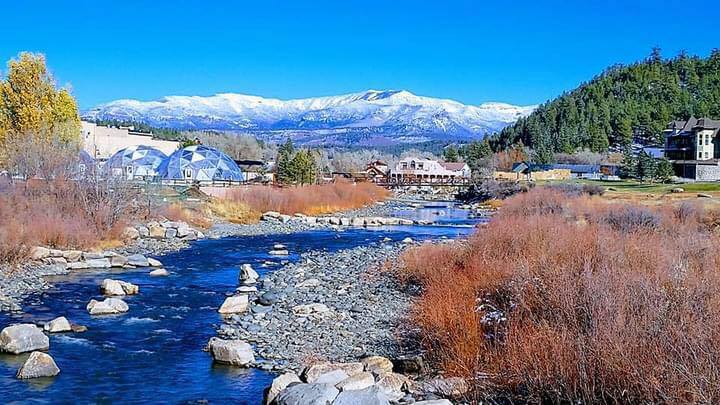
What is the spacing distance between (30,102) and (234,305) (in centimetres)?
3398

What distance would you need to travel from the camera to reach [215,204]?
171ft

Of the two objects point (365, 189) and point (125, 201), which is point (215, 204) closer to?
point (125, 201)

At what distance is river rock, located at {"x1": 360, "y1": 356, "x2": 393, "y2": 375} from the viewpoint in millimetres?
12602

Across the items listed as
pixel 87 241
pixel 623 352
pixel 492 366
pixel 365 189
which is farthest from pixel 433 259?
pixel 365 189

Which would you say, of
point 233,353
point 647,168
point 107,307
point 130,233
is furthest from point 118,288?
point 647,168

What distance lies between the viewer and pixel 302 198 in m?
58.9

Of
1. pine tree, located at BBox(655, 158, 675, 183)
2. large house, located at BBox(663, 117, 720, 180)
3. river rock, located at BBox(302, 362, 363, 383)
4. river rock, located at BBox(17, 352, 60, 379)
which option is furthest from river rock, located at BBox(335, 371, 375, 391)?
large house, located at BBox(663, 117, 720, 180)

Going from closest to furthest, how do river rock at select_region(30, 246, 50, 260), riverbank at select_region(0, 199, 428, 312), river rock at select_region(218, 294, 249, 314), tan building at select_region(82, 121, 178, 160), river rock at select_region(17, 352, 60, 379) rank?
river rock at select_region(17, 352, 60, 379) → river rock at select_region(218, 294, 249, 314) → riverbank at select_region(0, 199, 428, 312) → river rock at select_region(30, 246, 50, 260) → tan building at select_region(82, 121, 178, 160)

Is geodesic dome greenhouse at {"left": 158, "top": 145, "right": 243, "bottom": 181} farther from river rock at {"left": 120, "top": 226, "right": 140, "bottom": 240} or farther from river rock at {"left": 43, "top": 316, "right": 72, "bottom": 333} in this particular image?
river rock at {"left": 43, "top": 316, "right": 72, "bottom": 333}

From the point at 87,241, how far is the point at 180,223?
10164 mm

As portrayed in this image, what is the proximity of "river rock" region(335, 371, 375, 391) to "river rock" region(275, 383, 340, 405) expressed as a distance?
0.38 metres

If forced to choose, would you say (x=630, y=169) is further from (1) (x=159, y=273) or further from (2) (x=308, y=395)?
(2) (x=308, y=395)

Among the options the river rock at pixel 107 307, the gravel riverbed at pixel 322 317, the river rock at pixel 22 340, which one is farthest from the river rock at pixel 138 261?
the river rock at pixel 22 340

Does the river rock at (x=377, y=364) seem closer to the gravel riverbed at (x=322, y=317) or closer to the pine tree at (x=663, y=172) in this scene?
the gravel riverbed at (x=322, y=317)
